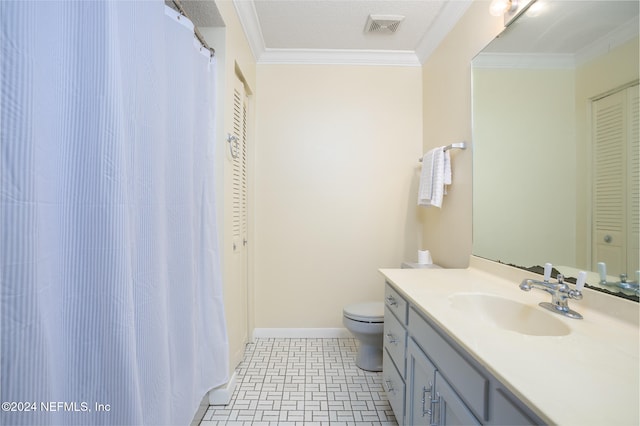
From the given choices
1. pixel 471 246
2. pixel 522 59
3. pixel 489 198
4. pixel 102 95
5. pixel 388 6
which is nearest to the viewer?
pixel 102 95

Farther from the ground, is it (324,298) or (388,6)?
(388,6)

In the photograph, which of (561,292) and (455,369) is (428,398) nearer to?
(455,369)

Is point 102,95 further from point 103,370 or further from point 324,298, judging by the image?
point 324,298

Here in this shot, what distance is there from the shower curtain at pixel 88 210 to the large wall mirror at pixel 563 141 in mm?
1485

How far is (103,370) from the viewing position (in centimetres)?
71

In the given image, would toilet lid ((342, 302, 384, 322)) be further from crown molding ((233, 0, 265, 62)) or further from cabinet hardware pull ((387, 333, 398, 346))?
crown molding ((233, 0, 265, 62))

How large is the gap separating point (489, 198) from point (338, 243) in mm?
1280

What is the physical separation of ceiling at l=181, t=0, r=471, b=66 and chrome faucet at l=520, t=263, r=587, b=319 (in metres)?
1.71

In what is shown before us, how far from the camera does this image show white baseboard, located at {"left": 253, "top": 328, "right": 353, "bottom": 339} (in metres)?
2.46

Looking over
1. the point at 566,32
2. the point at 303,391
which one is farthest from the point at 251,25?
the point at 303,391

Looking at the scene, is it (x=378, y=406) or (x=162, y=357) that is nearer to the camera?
(x=162, y=357)

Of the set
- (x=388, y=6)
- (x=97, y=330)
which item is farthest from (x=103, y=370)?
(x=388, y=6)

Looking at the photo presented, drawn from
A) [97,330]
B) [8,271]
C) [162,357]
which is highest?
[8,271]

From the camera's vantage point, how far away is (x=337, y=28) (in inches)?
81.9
